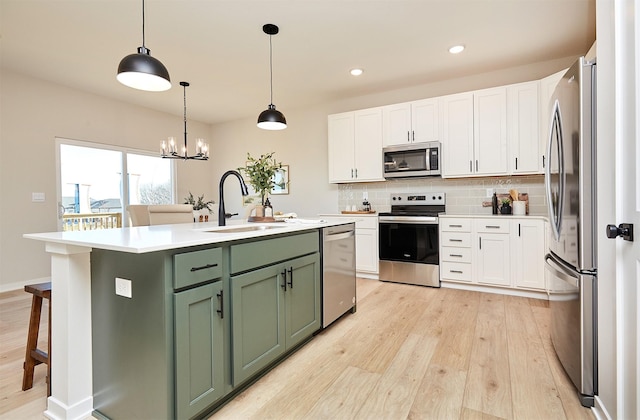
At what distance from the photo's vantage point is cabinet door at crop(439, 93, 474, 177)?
12.7 ft

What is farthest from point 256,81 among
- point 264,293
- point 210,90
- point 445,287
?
point 445,287

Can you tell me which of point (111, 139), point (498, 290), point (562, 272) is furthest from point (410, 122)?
point (111, 139)

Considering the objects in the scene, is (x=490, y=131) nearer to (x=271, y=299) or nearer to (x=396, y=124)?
(x=396, y=124)

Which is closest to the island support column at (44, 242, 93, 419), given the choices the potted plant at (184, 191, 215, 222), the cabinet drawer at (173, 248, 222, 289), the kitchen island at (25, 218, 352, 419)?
the kitchen island at (25, 218, 352, 419)

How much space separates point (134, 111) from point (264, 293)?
4952mm

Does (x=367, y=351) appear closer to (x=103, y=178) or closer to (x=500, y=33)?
(x=500, y=33)

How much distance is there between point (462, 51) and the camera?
11.5 ft

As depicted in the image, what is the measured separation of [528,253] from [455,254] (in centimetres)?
74

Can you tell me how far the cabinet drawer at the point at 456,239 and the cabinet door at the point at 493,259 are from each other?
0.42 feet

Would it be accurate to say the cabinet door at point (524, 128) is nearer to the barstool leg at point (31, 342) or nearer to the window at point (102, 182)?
the barstool leg at point (31, 342)

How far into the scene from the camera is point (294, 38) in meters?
3.21

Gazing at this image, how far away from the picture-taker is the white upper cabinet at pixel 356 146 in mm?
4461

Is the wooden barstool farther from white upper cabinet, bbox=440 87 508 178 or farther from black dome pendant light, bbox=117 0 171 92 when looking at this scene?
white upper cabinet, bbox=440 87 508 178

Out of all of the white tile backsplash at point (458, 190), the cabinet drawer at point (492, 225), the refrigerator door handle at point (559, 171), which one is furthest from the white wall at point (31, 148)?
the refrigerator door handle at point (559, 171)
